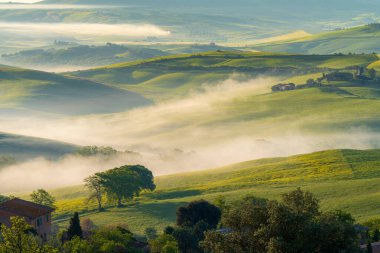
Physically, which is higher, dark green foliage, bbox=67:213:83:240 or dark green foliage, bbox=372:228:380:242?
dark green foliage, bbox=67:213:83:240

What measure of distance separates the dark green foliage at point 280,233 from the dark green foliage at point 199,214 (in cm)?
4450

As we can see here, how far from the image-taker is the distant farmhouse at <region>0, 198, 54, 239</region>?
329ft

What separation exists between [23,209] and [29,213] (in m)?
1.04

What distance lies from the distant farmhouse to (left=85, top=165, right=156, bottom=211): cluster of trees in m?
24.9

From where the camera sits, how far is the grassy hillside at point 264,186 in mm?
116000

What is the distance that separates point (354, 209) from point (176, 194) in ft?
122

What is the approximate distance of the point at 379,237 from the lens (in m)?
87.5

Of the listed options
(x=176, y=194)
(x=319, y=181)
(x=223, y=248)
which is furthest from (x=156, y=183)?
(x=223, y=248)

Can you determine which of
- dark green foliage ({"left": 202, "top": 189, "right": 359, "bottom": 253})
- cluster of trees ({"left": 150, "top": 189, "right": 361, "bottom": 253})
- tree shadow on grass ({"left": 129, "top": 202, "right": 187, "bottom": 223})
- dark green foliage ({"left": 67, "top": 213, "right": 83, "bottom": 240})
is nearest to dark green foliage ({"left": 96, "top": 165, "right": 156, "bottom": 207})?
tree shadow on grass ({"left": 129, "top": 202, "right": 187, "bottom": 223})

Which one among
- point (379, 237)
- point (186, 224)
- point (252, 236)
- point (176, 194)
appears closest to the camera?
point (252, 236)

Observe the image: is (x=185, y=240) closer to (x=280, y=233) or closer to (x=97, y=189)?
(x=280, y=233)

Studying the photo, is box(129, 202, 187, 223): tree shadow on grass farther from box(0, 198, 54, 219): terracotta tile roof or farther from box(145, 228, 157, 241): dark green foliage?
box(0, 198, 54, 219): terracotta tile roof

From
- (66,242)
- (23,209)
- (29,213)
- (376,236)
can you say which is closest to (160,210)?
(29,213)

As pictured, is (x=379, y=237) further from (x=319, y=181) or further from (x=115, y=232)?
(x=319, y=181)
